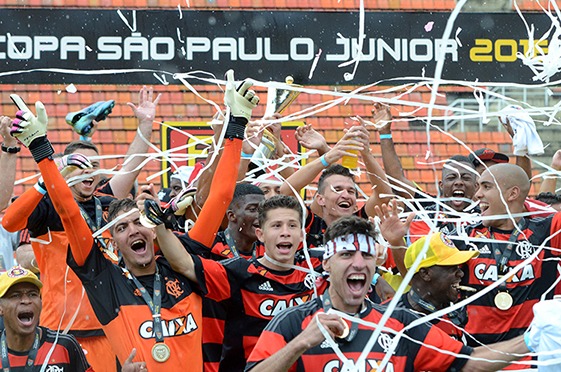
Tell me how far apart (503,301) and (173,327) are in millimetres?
2097

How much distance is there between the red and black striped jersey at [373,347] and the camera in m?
5.42

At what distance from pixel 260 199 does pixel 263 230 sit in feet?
2.38

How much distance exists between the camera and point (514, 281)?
711 cm

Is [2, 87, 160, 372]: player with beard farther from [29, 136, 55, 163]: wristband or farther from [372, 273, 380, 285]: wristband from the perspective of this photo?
[372, 273, 380, 285]: wristband

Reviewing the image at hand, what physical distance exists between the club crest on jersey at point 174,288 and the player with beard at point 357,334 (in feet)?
3.42

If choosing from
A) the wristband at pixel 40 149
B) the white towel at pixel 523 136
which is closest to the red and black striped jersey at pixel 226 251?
the wristband at pixel 40 149

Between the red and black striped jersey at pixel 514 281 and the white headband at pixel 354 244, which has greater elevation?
the white headband at pixel 354 244

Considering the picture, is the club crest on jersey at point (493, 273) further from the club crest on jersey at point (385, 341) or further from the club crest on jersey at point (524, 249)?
the club crest on jersey at point (385, 341)

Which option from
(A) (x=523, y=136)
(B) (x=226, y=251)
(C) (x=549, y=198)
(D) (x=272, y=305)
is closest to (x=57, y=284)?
(B) (x=226, y=251)

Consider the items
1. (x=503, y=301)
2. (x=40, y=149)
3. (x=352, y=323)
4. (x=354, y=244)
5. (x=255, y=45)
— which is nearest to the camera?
(x=352, y=323)

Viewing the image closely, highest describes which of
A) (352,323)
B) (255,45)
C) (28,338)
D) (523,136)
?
(255,45)

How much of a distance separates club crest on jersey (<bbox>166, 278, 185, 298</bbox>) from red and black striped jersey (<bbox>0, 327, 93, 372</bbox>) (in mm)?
659

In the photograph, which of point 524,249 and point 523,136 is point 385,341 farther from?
point 523,136

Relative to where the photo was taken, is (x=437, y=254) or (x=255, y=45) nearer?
(x=437, y=254)
